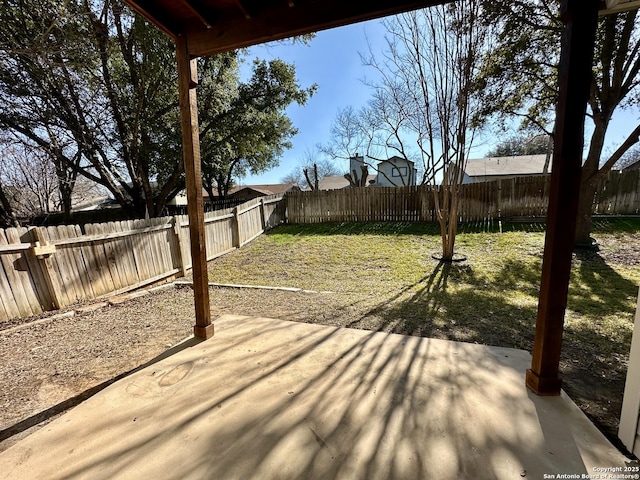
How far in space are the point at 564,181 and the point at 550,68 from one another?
613 centimetres

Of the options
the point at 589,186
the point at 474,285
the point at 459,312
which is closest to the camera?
the point at 459,312

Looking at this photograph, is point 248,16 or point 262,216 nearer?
point 248,16

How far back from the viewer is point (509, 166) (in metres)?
19.4

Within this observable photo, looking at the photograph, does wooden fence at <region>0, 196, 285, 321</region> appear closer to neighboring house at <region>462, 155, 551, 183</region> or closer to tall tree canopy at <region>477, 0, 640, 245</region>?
tall tree canopy at <region>477, 0, 640, 245</region>

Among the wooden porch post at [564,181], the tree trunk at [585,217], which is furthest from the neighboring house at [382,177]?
the wooden porch post at [564,181]

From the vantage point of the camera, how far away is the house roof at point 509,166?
18531mm

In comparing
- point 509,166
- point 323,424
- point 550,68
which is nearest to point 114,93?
point 323,424

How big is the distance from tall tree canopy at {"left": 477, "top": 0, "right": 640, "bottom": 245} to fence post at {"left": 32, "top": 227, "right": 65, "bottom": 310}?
7122 millimetres

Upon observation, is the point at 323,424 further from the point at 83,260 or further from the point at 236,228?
the point at 236,228

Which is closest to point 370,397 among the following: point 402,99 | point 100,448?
point 100,448

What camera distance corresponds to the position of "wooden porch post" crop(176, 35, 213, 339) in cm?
226

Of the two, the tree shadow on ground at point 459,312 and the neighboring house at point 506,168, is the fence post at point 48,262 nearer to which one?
the tree shadow on ground at point 459,312

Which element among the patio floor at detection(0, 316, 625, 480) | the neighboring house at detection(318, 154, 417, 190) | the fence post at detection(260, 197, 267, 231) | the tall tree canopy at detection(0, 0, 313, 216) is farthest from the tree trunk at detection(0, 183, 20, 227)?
the neighboring house at detection(318, 154, 417, 190)

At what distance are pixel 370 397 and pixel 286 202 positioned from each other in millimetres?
9261
